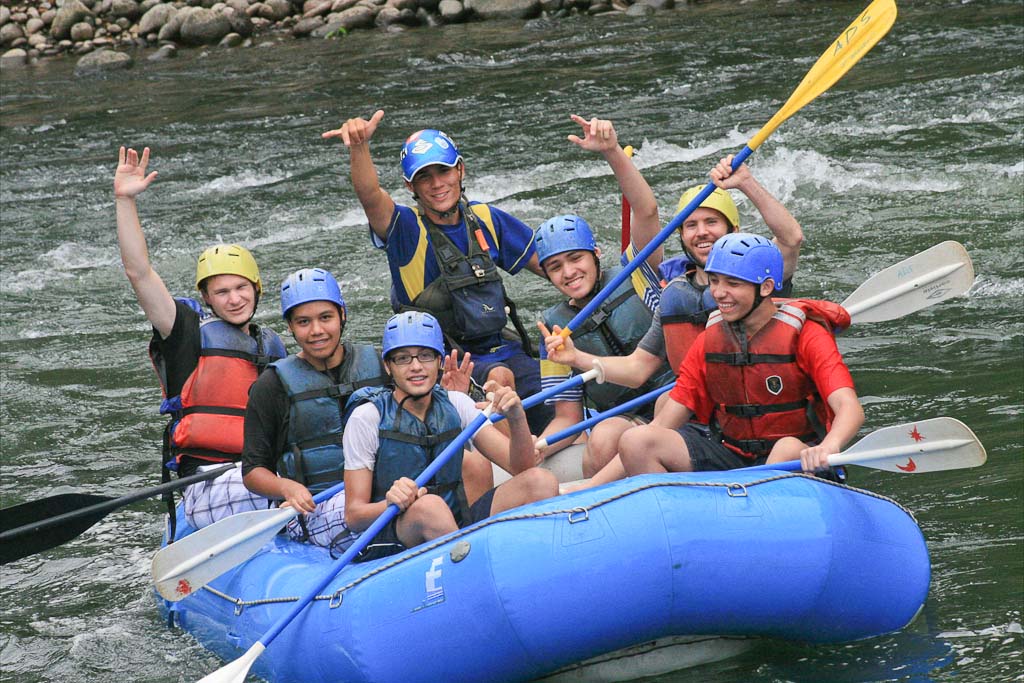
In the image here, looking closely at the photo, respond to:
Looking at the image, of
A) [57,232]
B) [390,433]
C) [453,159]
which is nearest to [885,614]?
[390,433]

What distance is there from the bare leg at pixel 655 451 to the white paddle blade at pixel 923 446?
519mm

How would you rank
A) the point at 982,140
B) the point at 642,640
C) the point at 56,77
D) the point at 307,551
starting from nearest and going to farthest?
the point at 642,640
the point at 307,551
the point at 982,140
the point at 56,77

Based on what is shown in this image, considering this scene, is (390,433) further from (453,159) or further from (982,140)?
(982,140)

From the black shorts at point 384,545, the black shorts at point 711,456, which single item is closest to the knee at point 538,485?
the black shorts at point 384,545

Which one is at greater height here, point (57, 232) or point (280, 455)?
point (57, 232)

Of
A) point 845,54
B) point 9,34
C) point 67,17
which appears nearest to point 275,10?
point 67,17

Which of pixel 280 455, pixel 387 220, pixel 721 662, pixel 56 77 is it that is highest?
pixel 56 77

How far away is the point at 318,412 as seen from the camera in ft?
15.4

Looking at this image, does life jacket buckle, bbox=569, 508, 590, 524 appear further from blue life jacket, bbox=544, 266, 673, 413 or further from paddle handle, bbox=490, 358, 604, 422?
blue life jacket, bbox=544, 266, 673, 413

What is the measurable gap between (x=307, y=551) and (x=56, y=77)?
13.1m

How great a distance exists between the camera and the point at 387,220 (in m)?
5.34

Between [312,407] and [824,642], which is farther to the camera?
[312,407]

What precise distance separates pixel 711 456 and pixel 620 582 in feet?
2.57

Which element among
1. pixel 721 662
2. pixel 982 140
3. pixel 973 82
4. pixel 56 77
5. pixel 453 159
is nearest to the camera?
pixel 721 662
